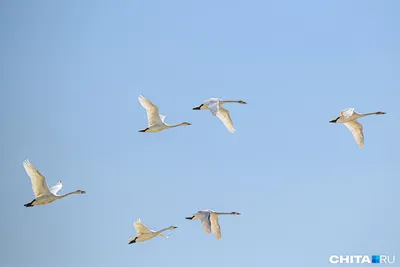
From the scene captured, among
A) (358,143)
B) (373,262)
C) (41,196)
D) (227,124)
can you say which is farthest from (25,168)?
(373,262)

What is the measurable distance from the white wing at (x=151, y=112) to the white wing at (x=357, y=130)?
866 cm

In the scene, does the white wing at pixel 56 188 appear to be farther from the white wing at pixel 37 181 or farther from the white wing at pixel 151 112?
the white wing at pixel 151 112

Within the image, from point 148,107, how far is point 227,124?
503 cm

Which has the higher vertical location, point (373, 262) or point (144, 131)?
point (144, 131)

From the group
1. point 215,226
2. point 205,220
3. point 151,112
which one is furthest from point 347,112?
point 151,112

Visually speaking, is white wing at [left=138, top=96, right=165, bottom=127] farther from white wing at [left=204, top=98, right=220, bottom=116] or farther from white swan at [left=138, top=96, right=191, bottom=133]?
white wing at [left=204, top=98, right=220, bottom=116]

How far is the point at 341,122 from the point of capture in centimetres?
5359

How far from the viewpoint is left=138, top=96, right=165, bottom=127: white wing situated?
178 feet

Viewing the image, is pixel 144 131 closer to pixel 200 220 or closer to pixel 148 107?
pixel 148 107

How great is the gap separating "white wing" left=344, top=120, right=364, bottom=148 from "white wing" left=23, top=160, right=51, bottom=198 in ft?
45.6

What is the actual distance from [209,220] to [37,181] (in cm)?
765

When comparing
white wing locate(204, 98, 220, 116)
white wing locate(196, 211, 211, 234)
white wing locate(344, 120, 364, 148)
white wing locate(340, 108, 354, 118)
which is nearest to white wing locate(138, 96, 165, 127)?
white wing locate(204, 98, 220, 116)

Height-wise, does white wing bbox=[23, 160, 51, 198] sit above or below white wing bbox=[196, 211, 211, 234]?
above

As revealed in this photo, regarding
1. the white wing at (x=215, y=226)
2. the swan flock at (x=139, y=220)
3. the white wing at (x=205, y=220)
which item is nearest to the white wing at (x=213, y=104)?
the swan flock at (x=139, y=220)
